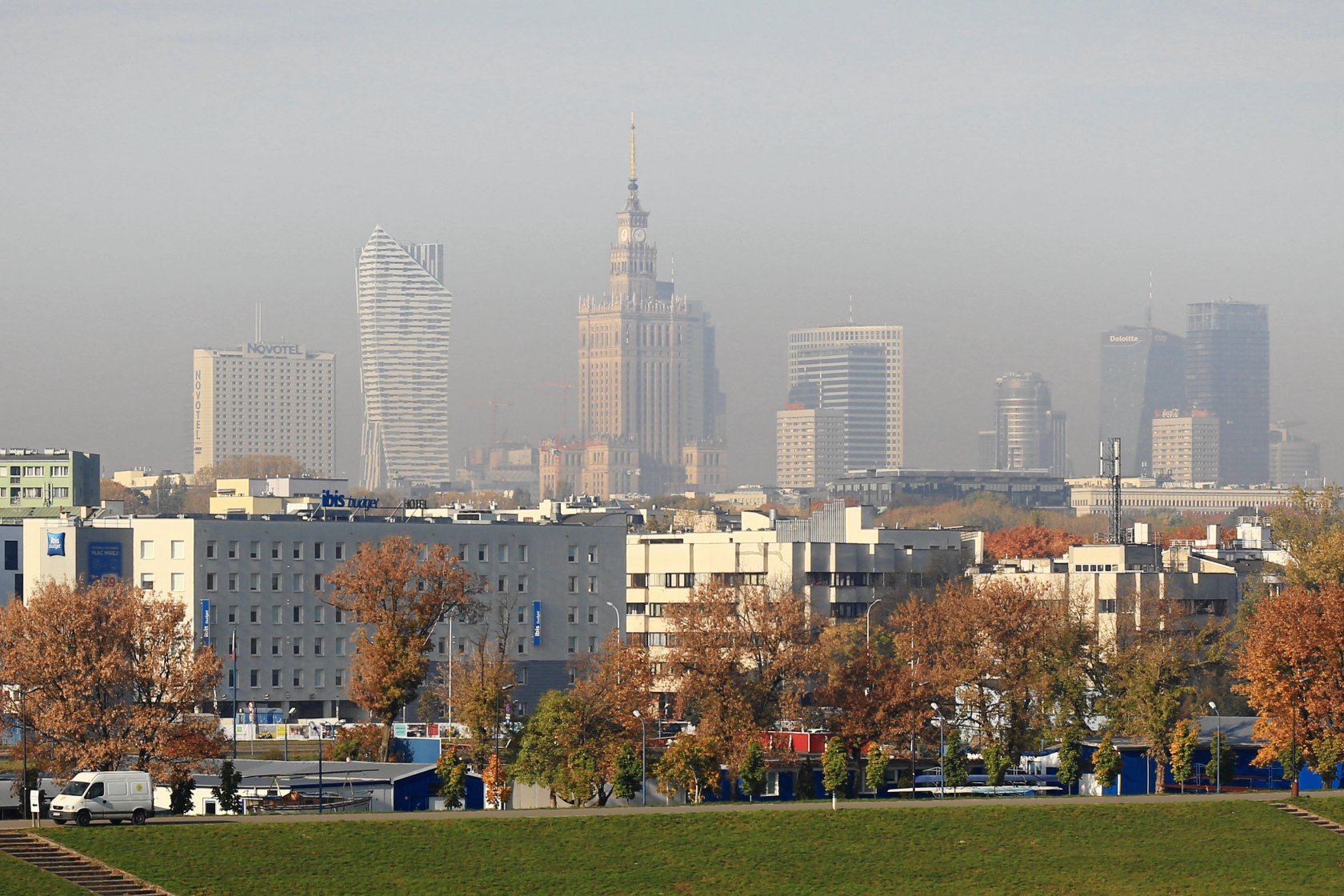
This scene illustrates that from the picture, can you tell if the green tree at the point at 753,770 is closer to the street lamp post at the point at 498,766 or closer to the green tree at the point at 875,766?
the green tree at the point at 875,766

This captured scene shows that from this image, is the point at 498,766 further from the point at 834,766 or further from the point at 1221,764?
the point at 1221,764

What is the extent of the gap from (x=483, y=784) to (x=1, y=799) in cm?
2036

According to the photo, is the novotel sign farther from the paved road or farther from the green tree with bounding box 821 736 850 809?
the paved road

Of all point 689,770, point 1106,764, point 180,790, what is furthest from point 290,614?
point 1106,764

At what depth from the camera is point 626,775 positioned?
95812mm

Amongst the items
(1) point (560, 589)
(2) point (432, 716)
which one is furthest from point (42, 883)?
(1) point (560, 589)

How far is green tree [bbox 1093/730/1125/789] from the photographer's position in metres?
103

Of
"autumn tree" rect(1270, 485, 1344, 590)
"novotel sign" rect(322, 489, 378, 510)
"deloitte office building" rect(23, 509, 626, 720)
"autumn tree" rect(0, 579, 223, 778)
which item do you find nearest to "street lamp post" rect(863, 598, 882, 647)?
"deloitte office building" rect(23, 509, 626, 720)

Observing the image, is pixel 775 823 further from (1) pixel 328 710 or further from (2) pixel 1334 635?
Answer: (1) pixel 328 710

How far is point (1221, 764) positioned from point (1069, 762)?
7849 millimetres

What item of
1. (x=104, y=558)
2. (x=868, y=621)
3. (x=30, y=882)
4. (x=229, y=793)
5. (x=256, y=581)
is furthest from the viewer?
(x=256, y=581)

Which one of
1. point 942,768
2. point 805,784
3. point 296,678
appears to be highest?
point 942,768

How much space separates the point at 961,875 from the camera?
3073 inches

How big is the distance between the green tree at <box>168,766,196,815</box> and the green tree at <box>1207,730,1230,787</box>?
148 ft
